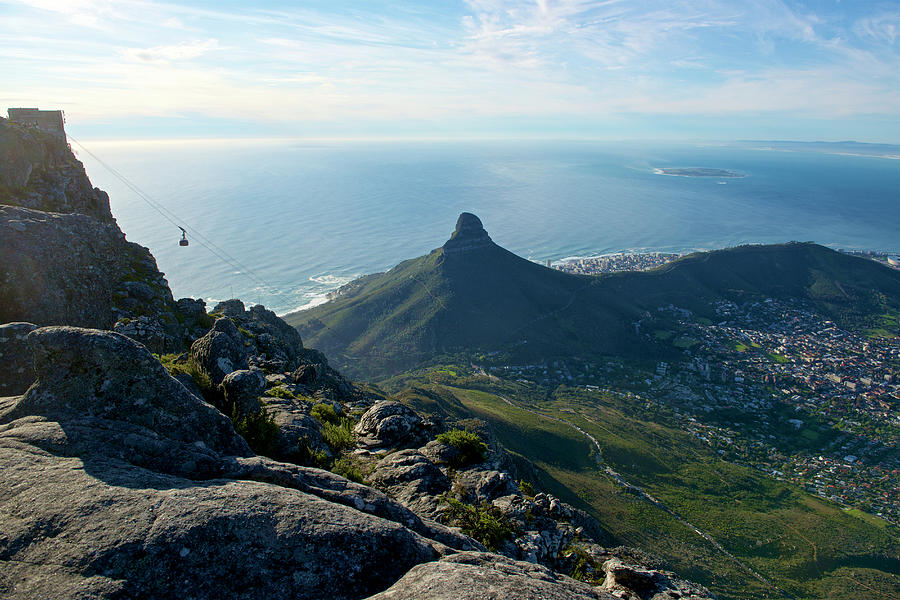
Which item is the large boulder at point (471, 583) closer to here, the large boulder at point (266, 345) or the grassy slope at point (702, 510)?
the large boulder at point (266, 345)

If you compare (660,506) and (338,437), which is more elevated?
(338,437)

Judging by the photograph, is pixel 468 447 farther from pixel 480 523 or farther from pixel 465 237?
pixel 465 237

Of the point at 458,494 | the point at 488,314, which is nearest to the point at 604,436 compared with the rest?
the point at 488,314

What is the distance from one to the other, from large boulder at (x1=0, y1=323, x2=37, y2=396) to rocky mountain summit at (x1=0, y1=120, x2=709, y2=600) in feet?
0.10

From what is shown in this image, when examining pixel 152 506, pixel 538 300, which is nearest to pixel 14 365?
pixel 152 506

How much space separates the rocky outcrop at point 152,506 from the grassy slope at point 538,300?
338 ft

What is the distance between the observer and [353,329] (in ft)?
404

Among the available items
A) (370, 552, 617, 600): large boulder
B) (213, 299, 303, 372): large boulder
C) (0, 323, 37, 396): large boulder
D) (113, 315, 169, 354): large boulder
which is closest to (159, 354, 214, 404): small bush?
(0, 323, 37, 396): large boulder

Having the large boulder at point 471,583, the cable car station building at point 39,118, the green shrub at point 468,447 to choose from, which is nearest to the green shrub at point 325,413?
the green shrub at point 468,447

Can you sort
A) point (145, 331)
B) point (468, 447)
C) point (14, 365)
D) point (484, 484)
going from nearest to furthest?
point (14, 365)
point (484, 484)
point (468, 447)
point (145, 331)

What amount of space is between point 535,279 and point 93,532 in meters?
135

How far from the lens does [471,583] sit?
6.66m

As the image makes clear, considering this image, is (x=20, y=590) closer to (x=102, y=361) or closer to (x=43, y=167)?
(x=102, y=361)

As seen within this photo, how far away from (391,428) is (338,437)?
6.53 ft
